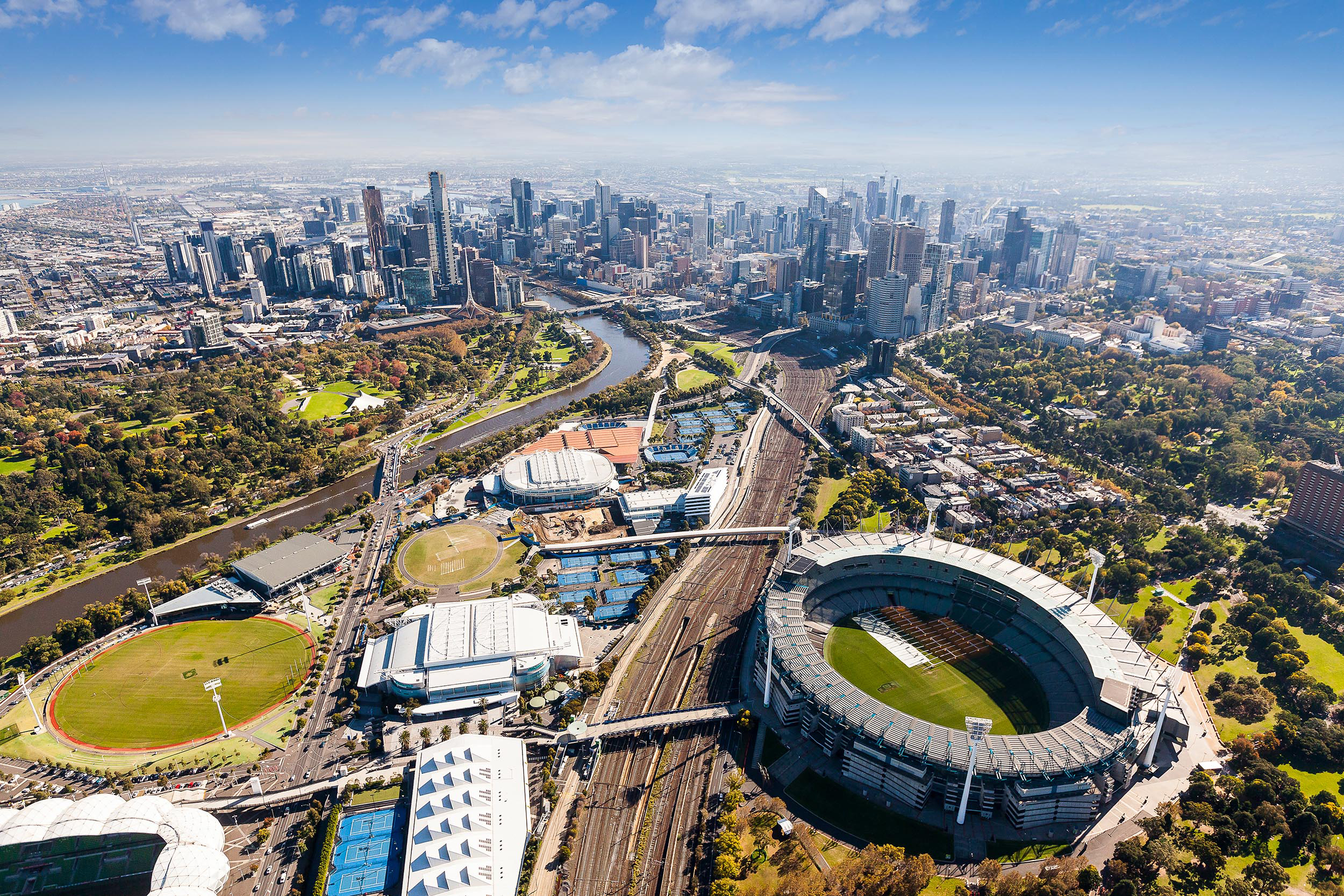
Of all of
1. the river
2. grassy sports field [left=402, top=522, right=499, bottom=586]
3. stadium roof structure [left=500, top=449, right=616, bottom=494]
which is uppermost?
stadium roof structure [left=500, top=449, right=616, bottom=494]

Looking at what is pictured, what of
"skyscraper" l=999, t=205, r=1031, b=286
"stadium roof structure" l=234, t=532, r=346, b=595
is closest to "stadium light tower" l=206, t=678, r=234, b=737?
"stadium roof structure" l=234, t=532, r=346, b=595

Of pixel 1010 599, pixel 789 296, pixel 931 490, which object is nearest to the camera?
pixel 1010 599

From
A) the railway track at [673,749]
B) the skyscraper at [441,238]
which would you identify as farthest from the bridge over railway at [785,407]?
the skyscraper at [441,238]

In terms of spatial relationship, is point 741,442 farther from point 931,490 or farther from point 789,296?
point 789,296

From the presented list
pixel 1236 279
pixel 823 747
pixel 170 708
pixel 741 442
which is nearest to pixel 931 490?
pixel 741 442

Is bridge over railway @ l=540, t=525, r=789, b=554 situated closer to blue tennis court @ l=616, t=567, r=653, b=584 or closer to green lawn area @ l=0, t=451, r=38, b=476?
blue tennis court @ l=616, t=567, r=653, b=584

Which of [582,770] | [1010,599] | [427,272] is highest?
[427,272]
